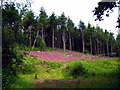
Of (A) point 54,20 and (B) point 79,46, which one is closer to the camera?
(A) point 54,20

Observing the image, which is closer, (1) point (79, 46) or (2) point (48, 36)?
(2) point (48, 36)

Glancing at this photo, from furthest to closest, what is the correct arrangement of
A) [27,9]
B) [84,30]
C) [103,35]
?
[103,35]
[84,30]
[27,9]

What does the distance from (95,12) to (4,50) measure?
7652 millimetres

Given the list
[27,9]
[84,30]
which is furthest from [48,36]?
[27,9]

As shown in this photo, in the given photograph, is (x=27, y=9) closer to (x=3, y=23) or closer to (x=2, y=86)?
(x=3, y=23)

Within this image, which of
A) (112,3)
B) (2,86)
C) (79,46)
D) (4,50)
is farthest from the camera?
(79,46)

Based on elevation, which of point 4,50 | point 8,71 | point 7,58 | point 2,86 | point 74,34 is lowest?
point 2,86

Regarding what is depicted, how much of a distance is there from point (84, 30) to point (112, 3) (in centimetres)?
5151

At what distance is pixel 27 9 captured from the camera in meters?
8.26

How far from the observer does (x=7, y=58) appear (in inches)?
290

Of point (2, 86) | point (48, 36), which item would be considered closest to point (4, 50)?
point (2, 86)

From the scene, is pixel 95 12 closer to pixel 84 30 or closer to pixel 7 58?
pixel 7 58

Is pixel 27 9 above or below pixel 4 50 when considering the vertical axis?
above

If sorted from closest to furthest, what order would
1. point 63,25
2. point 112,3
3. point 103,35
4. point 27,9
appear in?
point 112,3 < point 27,9 < point 63,25 < point 103,35
